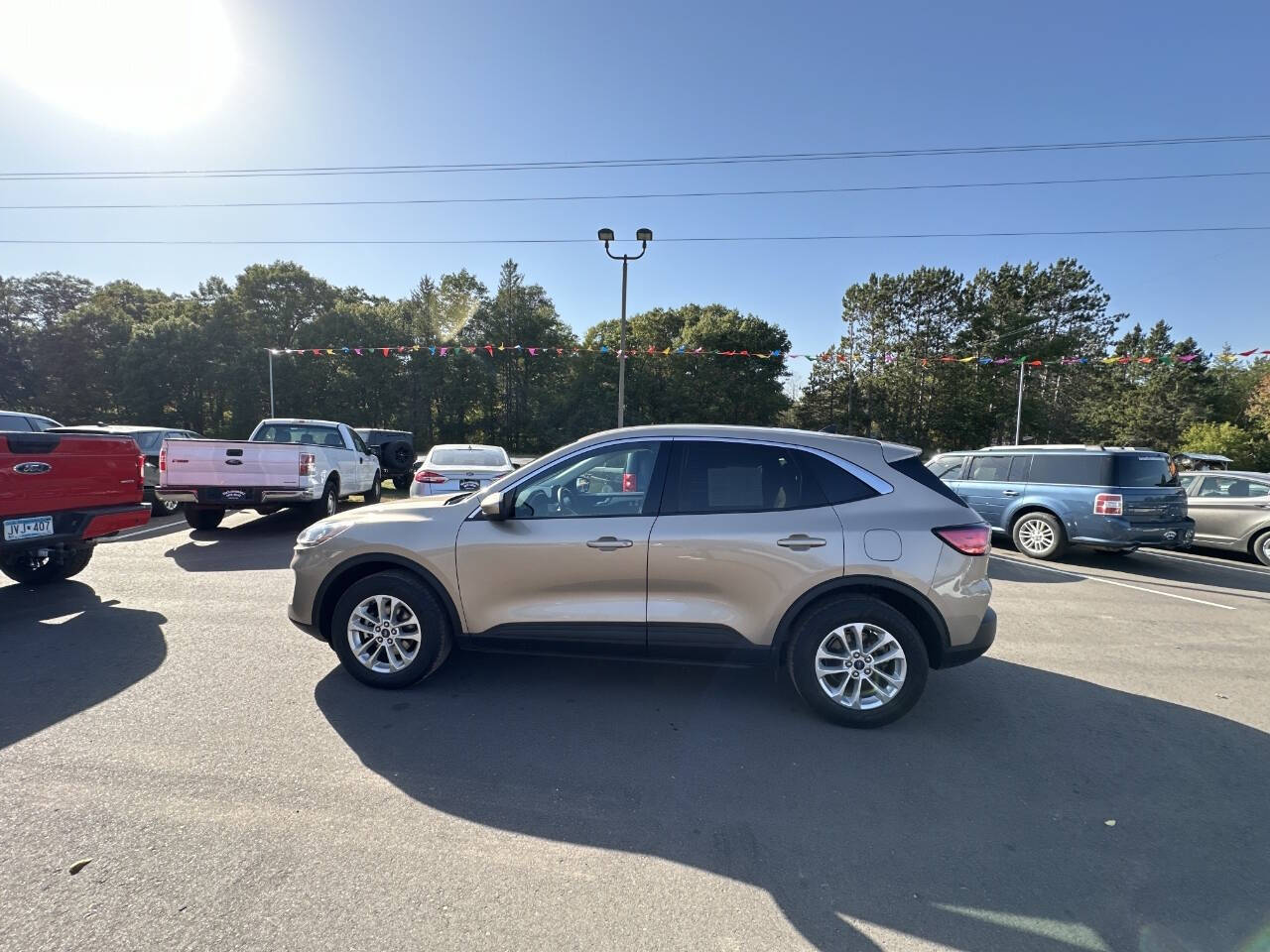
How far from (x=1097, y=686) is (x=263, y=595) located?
7.31 metres

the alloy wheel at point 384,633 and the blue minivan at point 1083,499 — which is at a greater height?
the blue minivan at point 1083,499

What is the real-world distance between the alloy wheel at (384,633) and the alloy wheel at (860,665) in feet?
8.42

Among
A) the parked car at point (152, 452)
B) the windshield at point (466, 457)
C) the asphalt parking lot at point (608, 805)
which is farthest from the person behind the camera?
the parked car at point (152, 452)

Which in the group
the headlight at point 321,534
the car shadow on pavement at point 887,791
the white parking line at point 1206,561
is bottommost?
the car shadow on pavement at point 887,791

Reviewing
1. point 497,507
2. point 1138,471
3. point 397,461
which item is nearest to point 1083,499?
point 1138,471

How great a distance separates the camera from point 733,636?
11.6 feet

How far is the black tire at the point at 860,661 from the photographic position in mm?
3453

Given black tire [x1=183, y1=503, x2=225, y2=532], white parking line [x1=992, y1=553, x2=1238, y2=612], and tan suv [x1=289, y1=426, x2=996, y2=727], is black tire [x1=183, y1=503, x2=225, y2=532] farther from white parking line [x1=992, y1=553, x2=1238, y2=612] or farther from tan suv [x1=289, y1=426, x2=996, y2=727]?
white parking line [x1=992, y1=553, x2=1238, y2=612]

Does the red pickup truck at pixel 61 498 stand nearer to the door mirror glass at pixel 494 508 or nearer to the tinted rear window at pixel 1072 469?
the door mirror glass at pixel 494 508

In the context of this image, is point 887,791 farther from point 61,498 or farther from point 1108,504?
point 1108,504

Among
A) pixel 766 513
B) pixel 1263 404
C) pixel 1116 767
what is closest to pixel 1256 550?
pixel 1116 767

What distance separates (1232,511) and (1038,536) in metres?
3.47

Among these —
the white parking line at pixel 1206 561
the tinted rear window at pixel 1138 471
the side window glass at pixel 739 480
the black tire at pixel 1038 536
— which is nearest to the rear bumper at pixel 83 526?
the side window glass at pixel 739 480

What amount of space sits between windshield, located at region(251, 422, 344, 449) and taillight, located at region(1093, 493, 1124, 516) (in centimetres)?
1294
